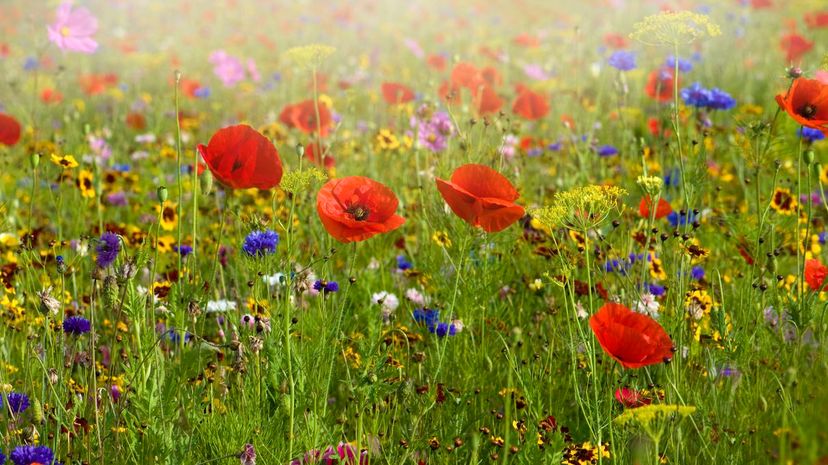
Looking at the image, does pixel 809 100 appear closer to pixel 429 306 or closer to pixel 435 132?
pixel 429 306

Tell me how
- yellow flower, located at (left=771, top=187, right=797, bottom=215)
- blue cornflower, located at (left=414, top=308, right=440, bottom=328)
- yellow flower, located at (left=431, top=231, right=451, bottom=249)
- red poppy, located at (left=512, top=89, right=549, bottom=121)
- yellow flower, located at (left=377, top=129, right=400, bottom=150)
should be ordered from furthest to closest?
red poppy, located at (left=512, top=89, right=549, bottom=121) < yellow flower, located at (left=377, top=129, right=400, bottom=150) < yellow flower, located at (left=771, top=187, right=797, bottom=215) < yellow flower, located at (left=431, top=231, right=451, bottom=249) < blue cornflower, located at (left=414, top=308, right=440, bottom=328)

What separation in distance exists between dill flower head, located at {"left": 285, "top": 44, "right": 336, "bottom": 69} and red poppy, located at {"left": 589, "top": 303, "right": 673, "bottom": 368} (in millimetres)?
1144

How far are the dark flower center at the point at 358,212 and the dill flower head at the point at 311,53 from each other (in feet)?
2.50

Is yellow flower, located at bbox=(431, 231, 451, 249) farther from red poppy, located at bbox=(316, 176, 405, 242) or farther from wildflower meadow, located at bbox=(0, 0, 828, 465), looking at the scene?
red poppy, located at bbox=(316, 176, 405, 242)

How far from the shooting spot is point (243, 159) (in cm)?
165

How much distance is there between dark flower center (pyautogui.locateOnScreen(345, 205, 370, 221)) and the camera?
1.60 metres

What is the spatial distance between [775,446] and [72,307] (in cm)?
173

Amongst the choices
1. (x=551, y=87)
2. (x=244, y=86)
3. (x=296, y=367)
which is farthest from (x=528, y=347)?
(x=244, y=86)

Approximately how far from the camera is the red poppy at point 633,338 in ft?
4.66

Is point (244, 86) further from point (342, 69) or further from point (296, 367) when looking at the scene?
point (296, 367)

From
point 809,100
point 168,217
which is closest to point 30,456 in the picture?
point 168,217

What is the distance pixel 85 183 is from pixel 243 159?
3.96 ft

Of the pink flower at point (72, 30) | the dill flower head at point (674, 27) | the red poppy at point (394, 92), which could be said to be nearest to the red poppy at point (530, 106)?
the red poppy at point (394, 92)

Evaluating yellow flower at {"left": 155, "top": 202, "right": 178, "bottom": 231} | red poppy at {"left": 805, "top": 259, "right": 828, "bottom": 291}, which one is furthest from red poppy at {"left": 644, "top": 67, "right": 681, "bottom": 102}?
yellow flower at {"left": 155, "top": 202, "right": 178, "bottom": 231}
